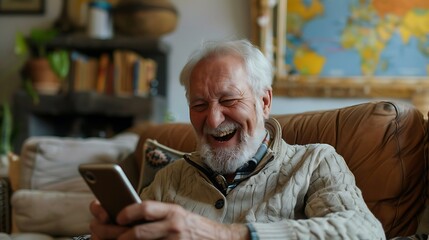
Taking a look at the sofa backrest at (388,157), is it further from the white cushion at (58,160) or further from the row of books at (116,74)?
the row of books at (116,74)

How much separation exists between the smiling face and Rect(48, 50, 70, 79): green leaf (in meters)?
2.18

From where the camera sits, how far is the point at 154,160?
6.22ft

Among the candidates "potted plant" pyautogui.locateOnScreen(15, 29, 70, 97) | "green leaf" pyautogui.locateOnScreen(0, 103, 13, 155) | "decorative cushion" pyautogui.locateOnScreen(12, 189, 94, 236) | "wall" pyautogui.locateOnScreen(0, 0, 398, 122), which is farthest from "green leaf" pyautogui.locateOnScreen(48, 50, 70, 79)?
"decorative cushion" pyautogui.locateOnScreen(12, 189, 94, 236)

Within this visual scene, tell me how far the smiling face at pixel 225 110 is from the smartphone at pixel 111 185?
1.46ft

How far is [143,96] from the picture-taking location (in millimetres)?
3354

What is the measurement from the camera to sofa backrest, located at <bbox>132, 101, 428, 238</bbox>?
1.47 metres

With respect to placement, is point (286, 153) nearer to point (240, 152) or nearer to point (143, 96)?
point (240, 152)

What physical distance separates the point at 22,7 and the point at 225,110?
2.95m

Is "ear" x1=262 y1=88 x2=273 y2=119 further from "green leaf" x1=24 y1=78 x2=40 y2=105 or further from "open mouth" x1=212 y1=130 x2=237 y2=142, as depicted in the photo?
"green leaf" x1=24 y1=78 x2=40 y2=105

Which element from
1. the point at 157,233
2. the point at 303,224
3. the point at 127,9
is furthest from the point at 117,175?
the point at 127,9

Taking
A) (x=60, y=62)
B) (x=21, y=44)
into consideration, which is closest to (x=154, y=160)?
(x=60, y=62)

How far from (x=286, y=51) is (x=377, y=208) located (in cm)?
206

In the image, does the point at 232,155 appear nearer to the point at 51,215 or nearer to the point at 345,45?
the point at 51,215

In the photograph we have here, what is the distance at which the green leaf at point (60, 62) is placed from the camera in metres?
3.44
